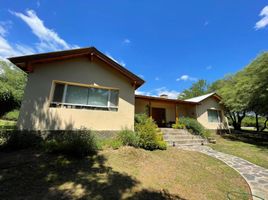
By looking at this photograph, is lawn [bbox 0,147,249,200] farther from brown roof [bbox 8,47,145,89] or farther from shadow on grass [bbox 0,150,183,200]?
brown roof [bbox 8,47,145,89]

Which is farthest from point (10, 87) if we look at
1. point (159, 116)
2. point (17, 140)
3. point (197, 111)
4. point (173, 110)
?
point (197, 111)

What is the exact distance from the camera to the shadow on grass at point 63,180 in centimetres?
358

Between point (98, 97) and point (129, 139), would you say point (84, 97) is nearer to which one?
point (98, 97)

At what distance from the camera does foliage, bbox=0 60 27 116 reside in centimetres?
1436

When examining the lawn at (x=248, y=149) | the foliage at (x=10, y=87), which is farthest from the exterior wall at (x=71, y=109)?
the foliage at (x=10, y=87)

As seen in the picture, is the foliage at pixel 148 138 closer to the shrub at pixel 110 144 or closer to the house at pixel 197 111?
the shrub at pixel 110 144

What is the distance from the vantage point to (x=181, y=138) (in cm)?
1160

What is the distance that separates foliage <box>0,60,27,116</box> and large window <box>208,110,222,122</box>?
72.5 feet

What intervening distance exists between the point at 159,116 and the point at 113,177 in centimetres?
1274

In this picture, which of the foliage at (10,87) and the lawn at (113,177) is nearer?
the lawn at (113,177)

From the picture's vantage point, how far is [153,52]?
17453mm

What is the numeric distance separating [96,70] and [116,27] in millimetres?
4955

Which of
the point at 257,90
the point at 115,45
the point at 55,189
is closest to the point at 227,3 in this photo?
the point at 257,90

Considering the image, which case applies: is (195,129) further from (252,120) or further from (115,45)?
(252,120)
